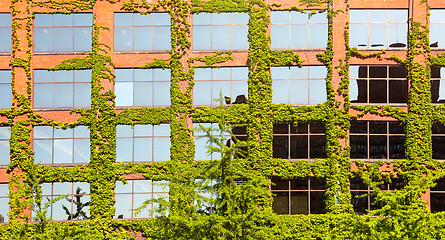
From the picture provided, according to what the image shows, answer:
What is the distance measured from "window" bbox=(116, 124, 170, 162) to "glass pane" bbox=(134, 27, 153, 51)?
6.09m

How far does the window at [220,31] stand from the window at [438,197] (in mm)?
17335

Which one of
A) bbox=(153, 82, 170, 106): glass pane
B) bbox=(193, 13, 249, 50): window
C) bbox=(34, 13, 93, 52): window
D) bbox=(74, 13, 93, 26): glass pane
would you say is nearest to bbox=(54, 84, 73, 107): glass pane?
bbox=(34, 13, 93, 52): window

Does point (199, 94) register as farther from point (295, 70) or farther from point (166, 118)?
point (295, 70)

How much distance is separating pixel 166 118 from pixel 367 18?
17.1 metres

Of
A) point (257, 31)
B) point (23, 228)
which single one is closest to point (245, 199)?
point (23, 228)

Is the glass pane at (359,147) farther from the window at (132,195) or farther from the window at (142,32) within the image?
the window at (142,32)

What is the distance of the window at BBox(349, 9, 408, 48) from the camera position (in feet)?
128

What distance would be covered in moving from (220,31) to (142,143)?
1035 cm

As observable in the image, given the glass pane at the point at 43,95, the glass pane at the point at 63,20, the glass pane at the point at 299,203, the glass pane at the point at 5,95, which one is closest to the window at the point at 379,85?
the glass pane at the point at 299,203

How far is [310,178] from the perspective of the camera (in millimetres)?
37656

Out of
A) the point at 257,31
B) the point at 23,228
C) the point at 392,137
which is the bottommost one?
the point at 23,228

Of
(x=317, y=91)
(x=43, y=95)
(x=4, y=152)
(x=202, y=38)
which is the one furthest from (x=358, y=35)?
(x=4, y=152)

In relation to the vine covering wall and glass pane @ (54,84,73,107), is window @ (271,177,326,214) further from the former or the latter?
glass pane @ (54,84,73,107)

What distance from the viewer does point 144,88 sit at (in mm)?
38875
